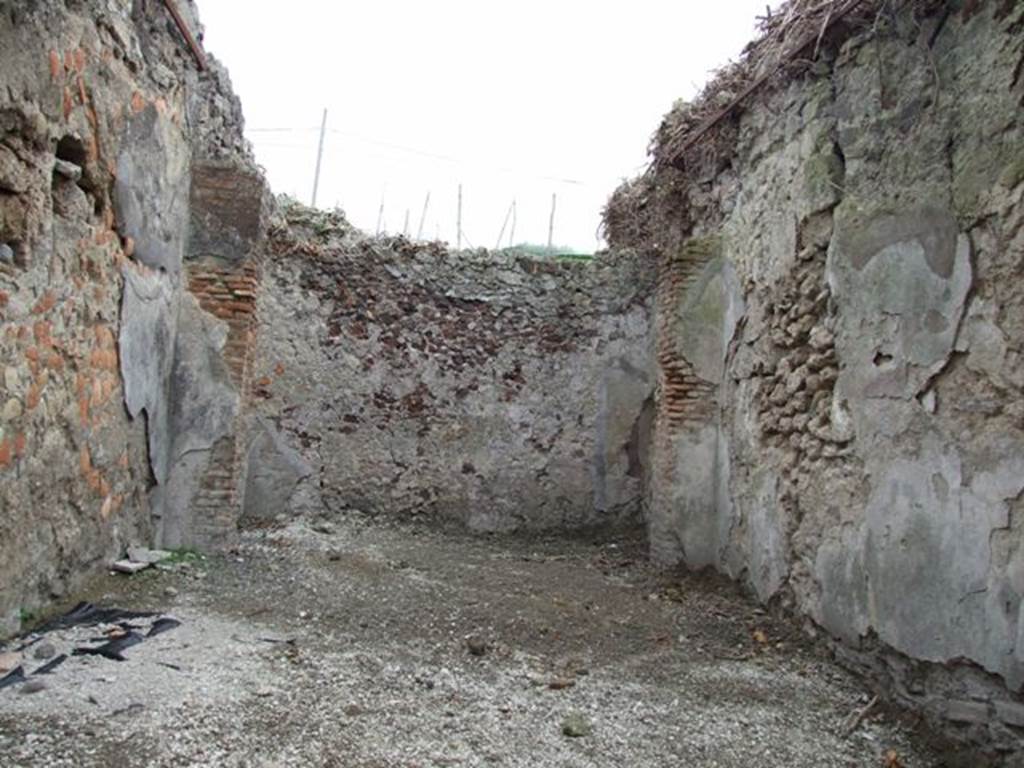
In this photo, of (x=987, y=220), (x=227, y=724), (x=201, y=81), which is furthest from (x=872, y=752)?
(x=201, y=81)

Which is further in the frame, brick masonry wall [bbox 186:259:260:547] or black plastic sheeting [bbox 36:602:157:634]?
brick masonry wall [bbox 186:259:260:547]

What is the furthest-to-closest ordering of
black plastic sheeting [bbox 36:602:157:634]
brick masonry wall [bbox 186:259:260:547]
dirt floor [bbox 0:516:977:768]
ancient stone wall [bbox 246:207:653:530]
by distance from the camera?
ancient stone wall [bbox 246:207:653:530], brick masonry wall [bbox 186:259:260:547], black plastic sheeting [bbox 36:602:157:634], dirt floor [bbox 0:516:977:768]

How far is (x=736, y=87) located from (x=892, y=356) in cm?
233

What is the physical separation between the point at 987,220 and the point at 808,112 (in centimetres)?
137

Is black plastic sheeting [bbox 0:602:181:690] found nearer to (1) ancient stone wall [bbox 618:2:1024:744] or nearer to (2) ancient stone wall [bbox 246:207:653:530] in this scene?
(2) ancient stone wall [bbox 246:207:653:530]

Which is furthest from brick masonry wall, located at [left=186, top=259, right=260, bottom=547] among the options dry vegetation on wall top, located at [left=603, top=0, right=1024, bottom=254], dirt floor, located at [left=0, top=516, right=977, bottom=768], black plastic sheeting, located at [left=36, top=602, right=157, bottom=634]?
dry vegetation on wall top, located at [left=603, top=0, right=1024, bottom=254]

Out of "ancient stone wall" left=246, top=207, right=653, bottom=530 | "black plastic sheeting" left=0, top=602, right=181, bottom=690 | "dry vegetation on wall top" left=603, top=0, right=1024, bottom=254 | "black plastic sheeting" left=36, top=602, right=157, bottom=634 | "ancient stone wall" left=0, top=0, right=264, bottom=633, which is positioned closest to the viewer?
"black plastic sheeting" left=0, top=602, right=181, bottom=690

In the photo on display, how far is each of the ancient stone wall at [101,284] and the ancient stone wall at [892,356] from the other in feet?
10.2

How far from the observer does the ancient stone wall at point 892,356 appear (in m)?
2.59

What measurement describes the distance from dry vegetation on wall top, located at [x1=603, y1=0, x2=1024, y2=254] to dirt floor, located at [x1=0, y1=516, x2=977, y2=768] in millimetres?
2489

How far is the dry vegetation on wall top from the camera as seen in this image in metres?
3.24

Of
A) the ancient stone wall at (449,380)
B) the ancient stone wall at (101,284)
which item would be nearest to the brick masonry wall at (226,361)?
the ancient stone wall at (101,284)

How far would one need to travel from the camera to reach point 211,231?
182 inches

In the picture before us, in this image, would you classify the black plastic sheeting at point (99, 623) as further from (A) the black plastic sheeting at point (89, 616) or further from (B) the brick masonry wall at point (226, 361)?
(B) the brick masonry wall at point (226, 361)
